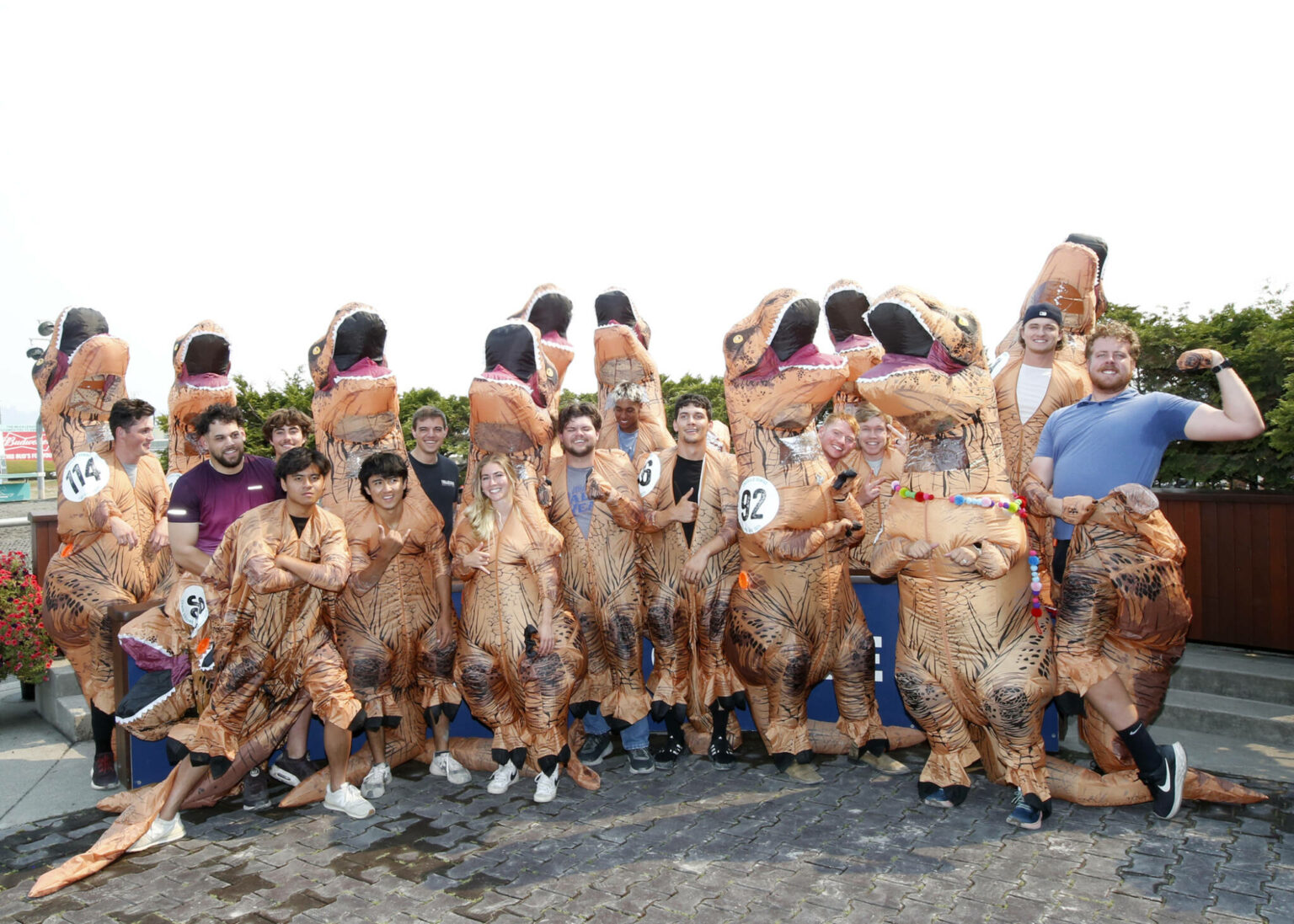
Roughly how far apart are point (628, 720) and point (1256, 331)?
16.5 feet

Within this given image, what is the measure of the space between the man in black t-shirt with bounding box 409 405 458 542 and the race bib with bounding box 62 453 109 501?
5.90 feet

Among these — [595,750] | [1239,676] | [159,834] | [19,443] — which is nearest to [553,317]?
[595,750]

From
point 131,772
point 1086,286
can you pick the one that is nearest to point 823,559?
point 1086,286

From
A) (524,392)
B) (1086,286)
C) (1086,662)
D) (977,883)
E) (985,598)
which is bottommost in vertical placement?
(977,883)

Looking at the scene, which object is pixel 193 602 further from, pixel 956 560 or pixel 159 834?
pixel 956 560

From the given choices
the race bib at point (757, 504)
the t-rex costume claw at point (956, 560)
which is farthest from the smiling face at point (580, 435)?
the t-rex costume claw at point (956, 560)

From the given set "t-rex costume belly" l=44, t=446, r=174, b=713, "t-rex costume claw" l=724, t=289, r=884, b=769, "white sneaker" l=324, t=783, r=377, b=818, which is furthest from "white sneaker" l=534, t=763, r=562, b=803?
"t-rex costume belly" l=44, t=446, r=174, b=713

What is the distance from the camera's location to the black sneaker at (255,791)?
13.7 ft

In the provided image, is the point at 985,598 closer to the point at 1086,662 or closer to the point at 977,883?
the point at 1086,662

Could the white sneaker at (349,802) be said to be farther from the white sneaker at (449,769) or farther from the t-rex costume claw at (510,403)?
the t-rex costume claw at (510,403)

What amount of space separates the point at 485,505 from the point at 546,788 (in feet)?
4.34

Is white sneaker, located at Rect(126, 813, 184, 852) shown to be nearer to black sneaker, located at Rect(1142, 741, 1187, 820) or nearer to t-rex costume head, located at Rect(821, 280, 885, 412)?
t-rex costume head, located at Rect(821, 280, 885, 412)

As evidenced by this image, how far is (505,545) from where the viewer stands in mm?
4203

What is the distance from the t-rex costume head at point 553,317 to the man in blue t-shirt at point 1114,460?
2741 mm
